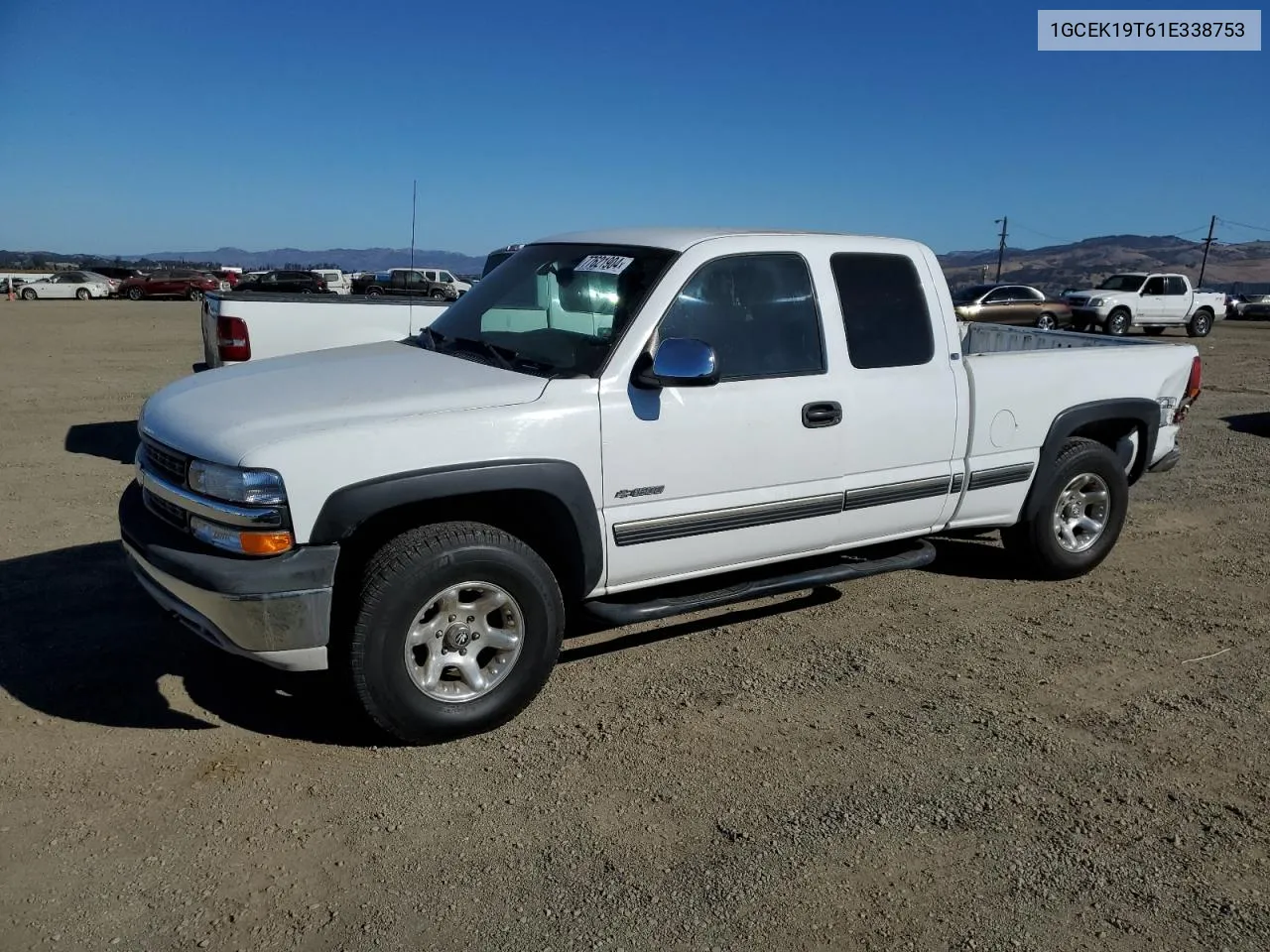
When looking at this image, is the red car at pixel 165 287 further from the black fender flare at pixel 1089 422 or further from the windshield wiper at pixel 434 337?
the black fender flare at pixel 1089 422

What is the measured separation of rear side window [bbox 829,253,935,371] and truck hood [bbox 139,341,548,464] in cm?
160

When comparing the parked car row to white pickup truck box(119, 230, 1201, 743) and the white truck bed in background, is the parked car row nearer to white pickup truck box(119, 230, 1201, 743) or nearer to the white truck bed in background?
the white truck bed in background

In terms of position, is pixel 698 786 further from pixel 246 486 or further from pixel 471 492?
pixel 246 486

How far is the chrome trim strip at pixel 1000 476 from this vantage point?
5.16 m

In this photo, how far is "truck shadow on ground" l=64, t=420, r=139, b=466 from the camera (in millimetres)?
8734

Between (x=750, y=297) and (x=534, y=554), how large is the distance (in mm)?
1506

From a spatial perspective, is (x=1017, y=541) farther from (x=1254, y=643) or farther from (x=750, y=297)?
(x=750, y=297)

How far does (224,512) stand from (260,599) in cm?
33

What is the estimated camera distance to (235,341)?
7770 mm

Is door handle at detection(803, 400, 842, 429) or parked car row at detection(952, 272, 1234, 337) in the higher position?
parked car row at detection(952, 272, 1234, 337)

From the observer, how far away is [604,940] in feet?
9.19

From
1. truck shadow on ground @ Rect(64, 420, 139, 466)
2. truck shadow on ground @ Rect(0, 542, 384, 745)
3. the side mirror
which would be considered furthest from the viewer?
truck shadow on ground @ Rect(64, 420, 139, 466)

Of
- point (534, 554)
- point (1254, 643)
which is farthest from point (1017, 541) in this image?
point (534, 554)

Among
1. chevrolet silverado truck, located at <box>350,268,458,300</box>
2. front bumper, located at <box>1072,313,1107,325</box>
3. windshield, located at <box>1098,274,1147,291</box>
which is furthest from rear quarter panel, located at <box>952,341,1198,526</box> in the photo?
chevrolet silverado truck, located at <box>350,268,458,300</box>
